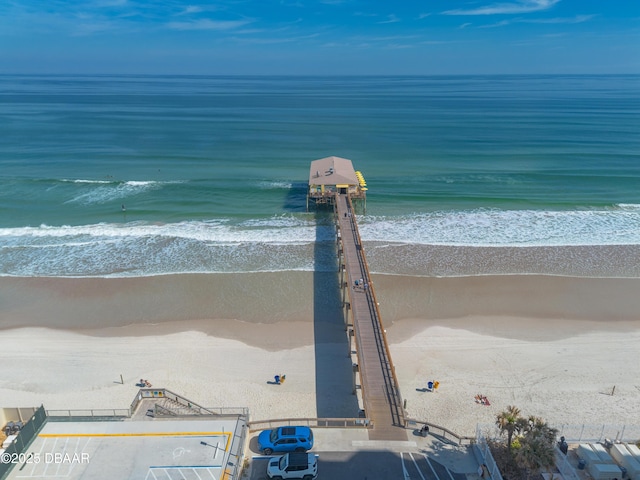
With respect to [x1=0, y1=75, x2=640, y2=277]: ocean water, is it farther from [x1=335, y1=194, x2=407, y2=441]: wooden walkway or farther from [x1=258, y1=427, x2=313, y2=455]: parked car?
[x1=258, y1=427, x2=313, y2=455]: parked car

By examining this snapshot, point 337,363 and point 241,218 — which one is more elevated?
point 241,218

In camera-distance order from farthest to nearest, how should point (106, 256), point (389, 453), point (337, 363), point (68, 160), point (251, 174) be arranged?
point (68, 160) < point (251, 174) < point (106, 256) < point (337, 363) < point (389, 453)

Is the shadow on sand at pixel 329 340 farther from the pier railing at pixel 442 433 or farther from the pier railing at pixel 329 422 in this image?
the pier railing at pixel 442 433

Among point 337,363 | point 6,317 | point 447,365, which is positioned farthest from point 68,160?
point 447,365

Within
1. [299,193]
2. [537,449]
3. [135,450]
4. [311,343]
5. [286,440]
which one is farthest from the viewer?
[299,193]

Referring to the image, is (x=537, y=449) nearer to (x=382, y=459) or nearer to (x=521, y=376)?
(x=382, y=459)

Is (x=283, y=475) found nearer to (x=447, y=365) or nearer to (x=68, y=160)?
(x=447, y=365)

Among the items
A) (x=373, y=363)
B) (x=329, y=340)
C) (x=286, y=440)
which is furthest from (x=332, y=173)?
(x=286, y=440)
